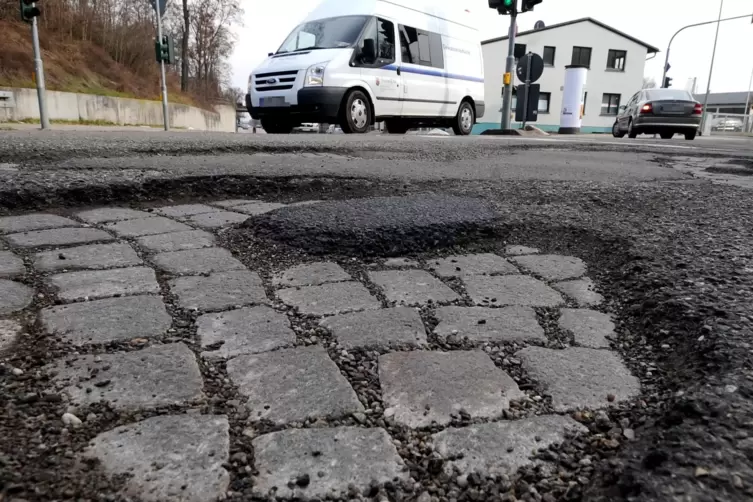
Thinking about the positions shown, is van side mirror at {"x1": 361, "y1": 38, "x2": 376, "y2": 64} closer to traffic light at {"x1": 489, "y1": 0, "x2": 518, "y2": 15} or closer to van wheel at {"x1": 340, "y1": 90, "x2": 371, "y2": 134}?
van wheel at {"x1": 340, "y1": 90, "x2": 371, "y2": 134}

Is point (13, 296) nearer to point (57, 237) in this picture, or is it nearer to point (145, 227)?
point (57, 237)

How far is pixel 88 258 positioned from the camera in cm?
212

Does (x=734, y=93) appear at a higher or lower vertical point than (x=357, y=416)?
higher

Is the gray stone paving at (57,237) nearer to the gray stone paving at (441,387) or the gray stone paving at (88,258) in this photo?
the gray stone paving at (88,258)

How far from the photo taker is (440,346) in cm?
147

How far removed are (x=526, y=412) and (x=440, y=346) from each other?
35 centimetres

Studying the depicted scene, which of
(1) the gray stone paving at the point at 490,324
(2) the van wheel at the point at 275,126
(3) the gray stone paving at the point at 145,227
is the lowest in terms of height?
(1) the gray stone paving at the point at 490,324

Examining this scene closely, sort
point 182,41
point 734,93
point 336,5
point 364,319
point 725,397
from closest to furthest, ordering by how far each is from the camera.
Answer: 1. point 725,397
2. point 364,319
3. point 336,5
4. point 182,41
5. point 734,93

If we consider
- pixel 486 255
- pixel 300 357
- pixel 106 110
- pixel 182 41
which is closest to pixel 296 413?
pixel 300 357

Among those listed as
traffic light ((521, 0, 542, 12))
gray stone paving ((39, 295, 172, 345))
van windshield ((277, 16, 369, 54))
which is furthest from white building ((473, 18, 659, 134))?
gray stone paving ((39, 295, 172, 345))

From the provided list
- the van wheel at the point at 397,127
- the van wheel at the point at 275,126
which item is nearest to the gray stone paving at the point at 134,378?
the van wheel at the point at 275,126

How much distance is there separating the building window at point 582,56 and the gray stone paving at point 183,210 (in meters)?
41.5

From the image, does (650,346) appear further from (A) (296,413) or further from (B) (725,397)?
(A) (296,413)

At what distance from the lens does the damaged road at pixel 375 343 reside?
3.16ft
